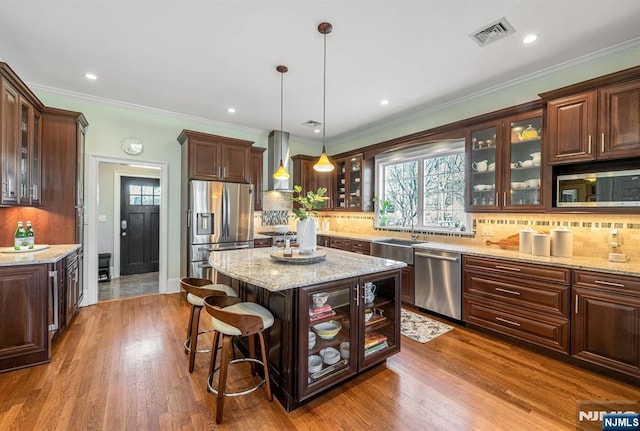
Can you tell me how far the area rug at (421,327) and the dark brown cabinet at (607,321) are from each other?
1137 millimetres

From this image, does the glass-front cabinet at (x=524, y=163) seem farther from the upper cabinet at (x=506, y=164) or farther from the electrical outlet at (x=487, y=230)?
the electrical outlet at (x=487, y=230)

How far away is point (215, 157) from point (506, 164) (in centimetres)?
401

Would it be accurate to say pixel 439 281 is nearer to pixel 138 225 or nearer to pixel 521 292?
pixel 521 292

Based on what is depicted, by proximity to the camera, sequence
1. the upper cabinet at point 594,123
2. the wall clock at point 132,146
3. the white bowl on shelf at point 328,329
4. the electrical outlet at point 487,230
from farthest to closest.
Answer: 1. the wall clock at point 132,146
2. the electrical outlet at point 487,230
3. the upper cabinet at point 594,123
4. the white bowl on shelf at point 328,329

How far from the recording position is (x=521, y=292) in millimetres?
2732

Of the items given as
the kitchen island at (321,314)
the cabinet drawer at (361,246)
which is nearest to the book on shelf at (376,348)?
the kitchen island at (321,314)

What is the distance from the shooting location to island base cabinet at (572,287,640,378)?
2.12 m

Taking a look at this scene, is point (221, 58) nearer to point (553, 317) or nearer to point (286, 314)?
point (286, 314)

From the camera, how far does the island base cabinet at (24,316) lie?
2.26 meters

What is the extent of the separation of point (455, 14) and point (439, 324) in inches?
123

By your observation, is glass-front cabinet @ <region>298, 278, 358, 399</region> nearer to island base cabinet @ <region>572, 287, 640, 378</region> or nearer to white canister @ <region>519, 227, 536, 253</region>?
island base cabinet @ <region>572, 287, 640, 378</region>

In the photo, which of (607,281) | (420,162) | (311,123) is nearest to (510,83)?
(420,162)

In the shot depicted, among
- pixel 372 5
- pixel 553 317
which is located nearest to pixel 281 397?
pixel 553 317

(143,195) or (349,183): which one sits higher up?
(349,183)
